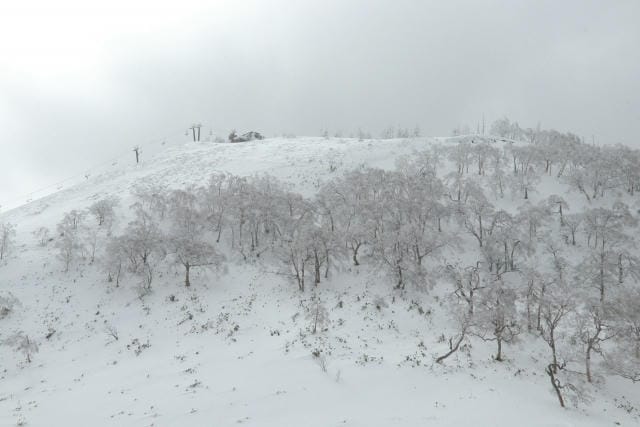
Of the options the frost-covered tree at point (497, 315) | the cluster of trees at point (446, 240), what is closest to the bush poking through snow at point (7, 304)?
the cluster of trees at point (446, 240)

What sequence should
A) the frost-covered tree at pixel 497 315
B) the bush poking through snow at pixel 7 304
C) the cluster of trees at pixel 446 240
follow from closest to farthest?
the frost-covered tree at pixel 497 315 → the cluster of trees at pixel 446 240 → the bush poking through snow at pixel 7 304

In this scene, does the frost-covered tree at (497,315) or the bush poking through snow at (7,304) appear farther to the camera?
the bush poking through snow at (7,304)

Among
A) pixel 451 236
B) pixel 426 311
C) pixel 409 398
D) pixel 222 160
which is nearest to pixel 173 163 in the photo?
pixel 222 160

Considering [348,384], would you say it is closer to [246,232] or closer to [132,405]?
[132,405]

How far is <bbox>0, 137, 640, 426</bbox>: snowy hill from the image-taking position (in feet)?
77.1

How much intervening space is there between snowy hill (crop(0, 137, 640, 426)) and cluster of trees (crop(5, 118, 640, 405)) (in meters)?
0.41

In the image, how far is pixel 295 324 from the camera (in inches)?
1312

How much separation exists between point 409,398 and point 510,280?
27072mm

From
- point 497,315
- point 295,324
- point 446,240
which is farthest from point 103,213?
point 497,315

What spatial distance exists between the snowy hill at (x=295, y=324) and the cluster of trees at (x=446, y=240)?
41 centimetres

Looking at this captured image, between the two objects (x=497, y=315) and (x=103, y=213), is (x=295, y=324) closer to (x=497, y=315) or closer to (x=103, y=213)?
(x=497, y=315)

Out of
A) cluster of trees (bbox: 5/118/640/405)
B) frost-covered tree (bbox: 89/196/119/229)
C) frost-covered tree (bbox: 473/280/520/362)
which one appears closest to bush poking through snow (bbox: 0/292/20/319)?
cluster of trees (bbox: 5/118/640/405)

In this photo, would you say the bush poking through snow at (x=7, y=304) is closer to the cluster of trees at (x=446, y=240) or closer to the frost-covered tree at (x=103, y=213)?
the cluster of trees at (x=446, y=240)

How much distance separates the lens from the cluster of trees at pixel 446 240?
31.2 meters
